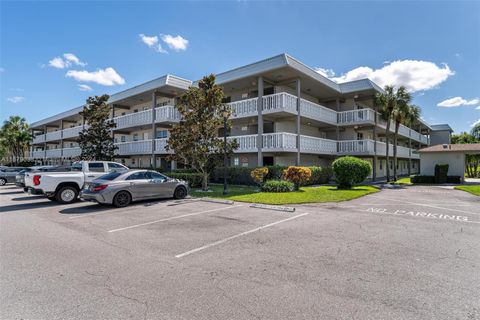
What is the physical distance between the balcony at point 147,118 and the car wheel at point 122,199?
11779 millimetres

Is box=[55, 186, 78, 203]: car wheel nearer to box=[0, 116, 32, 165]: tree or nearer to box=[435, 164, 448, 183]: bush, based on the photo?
box=[435, 164, 448, 183]: bush

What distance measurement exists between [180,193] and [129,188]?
2.76 meters

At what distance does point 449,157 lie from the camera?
25.7 meters

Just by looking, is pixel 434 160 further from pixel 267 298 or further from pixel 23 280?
pixel 23 280

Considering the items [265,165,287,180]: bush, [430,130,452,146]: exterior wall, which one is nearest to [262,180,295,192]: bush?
[265,165,287,180]: bush

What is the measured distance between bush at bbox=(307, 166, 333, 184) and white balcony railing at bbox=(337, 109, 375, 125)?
17.2 ft

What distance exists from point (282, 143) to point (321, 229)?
1104 centimetres

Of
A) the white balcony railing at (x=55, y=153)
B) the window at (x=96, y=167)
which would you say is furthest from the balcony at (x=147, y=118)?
the white balcony railing at (x=55, y=153)

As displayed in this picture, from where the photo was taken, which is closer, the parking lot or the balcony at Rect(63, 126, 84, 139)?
the parking lot

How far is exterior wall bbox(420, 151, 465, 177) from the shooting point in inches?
995

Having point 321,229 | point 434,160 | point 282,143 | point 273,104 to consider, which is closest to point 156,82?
point 273,104

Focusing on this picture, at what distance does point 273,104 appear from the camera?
18750mm

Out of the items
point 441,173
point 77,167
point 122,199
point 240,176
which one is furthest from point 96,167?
point 441,173

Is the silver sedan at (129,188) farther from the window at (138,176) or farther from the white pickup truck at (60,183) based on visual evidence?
the white pickup truck at (60,183)
